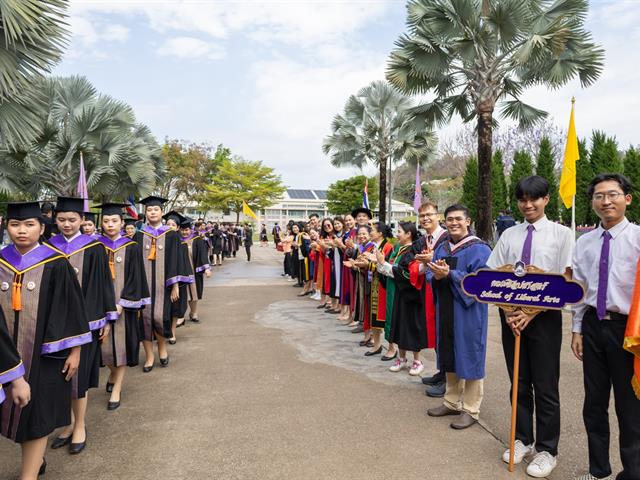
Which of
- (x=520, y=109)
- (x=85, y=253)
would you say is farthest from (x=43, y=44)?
(x=520, y=109)

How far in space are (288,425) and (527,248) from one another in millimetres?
2505

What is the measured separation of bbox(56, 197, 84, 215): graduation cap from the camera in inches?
150

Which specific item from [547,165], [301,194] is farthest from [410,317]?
[301,194]

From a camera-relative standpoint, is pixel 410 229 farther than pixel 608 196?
Yes

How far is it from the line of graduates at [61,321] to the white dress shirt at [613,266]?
11.5ft

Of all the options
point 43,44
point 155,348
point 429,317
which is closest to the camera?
point 429,317

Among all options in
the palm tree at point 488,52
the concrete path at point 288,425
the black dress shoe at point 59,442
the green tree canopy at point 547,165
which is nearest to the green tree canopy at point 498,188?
the green tree canopy at point 547,165

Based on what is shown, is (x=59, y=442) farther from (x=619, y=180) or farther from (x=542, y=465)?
(x=619, y=180)

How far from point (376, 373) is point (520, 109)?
1057cm

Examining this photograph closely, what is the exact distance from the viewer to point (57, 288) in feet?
10.3

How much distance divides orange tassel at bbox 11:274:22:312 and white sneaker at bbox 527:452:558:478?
3.67 metres

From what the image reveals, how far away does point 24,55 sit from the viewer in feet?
20.5

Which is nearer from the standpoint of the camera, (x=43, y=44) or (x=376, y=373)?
(x=376, y=373)

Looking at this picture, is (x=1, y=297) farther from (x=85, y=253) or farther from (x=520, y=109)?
(x=520, y=109)
